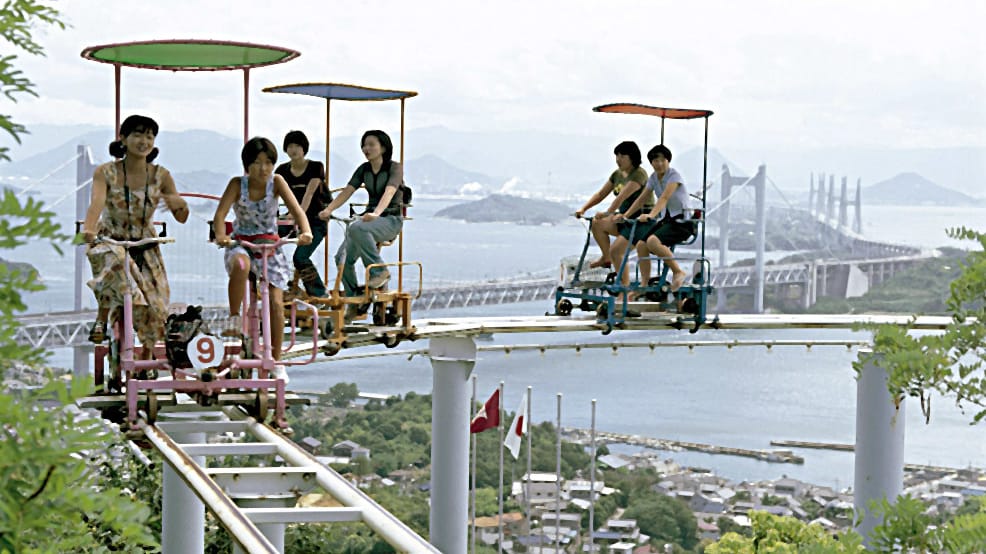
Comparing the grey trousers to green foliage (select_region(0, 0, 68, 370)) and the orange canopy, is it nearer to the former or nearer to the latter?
the orange canopy

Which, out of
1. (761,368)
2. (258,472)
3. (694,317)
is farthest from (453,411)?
(761,368)

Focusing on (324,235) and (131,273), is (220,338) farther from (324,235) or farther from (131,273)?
(324,235)

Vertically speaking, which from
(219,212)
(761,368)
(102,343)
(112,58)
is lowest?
(761,368)

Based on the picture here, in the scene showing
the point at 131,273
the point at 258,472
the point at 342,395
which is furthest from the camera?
the point at 342,395

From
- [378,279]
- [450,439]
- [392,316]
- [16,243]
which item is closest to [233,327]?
[378,279]

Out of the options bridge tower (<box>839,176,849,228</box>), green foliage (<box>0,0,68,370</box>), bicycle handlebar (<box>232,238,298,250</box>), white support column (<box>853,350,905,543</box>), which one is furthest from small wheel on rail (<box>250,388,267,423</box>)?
bridge tower (<box>839,176,849,228</box>)

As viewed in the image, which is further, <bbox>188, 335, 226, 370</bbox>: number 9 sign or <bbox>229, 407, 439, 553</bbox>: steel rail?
<bbox>188, 335, 226, 370</bbox>: number 9 sign

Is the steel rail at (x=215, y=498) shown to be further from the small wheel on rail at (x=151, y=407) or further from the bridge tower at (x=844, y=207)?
the bridge tower at (x=844, y=207)

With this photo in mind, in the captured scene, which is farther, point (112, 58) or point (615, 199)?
point (615, 199)
